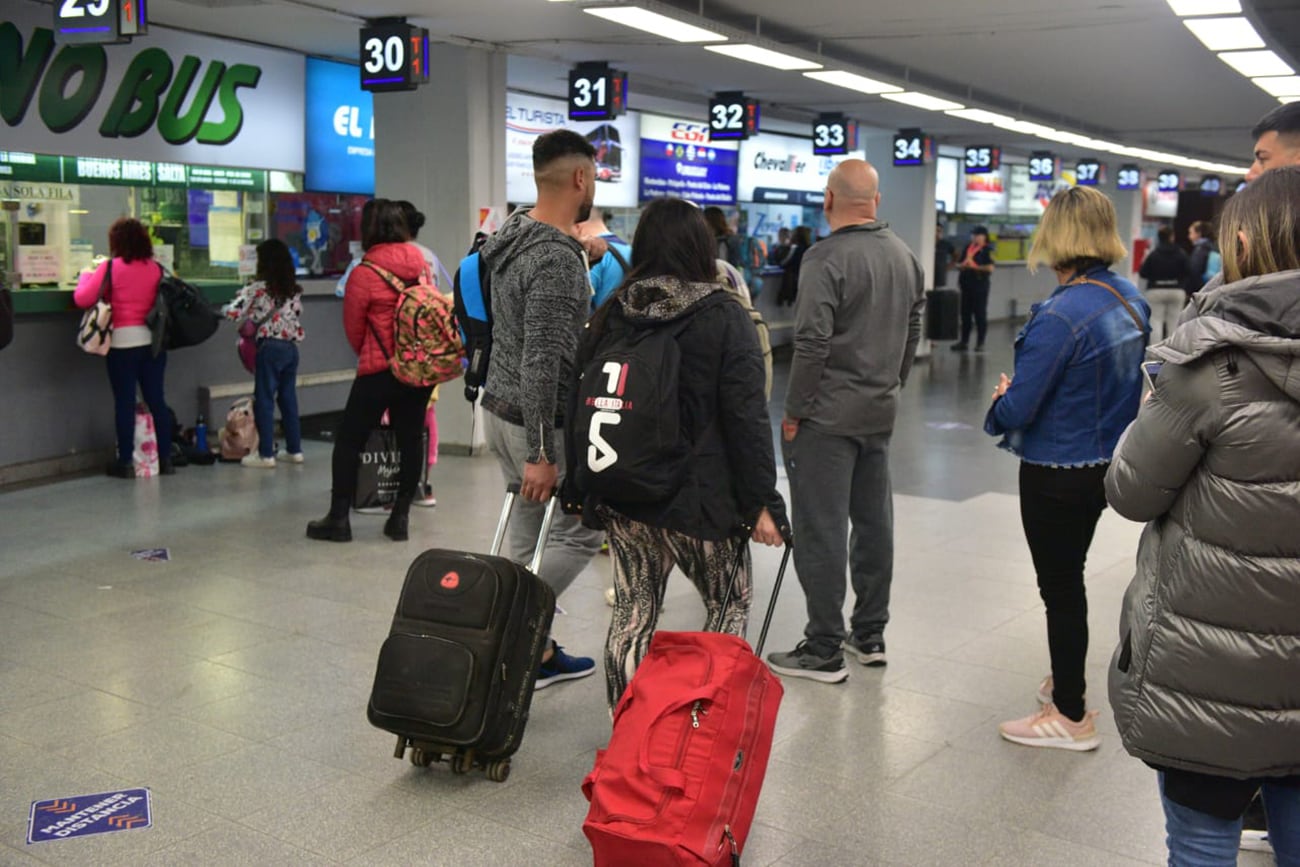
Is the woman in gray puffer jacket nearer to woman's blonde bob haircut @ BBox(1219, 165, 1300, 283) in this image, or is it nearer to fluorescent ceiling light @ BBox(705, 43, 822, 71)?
woman's blonde bob haircut @ BBox(1219, 165, 1300, 283)

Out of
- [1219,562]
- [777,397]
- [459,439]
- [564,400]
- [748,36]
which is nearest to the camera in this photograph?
[1219,562]

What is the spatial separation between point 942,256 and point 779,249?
3360mm

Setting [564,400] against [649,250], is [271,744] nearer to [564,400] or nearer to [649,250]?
[564,400]

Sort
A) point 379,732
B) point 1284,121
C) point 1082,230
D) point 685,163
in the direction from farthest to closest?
point 685,163 → point 379,732 → point 1082,230 → point 1284,121

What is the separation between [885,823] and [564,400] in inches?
60.0

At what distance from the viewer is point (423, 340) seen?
640 centimetres

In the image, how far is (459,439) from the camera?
9.68 metres

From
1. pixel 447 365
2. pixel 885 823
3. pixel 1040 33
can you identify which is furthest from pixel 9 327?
pixel 1040 33

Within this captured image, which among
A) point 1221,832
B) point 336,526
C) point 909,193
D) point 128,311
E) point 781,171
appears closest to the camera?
point 1221,832

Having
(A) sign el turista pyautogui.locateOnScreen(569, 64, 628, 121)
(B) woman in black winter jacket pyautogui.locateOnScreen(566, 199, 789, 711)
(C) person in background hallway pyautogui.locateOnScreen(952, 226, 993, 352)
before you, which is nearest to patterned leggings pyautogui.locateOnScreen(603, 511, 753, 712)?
(B) woman in black winter jacket pyautogui.locateOnScreen(566, 199, 789, 711)

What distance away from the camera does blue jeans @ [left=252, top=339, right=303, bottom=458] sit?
8.70 meters

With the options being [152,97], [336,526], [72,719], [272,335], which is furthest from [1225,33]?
[72,719]

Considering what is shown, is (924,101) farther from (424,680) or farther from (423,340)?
(424,680)

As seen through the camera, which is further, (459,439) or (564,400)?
(459,439)
